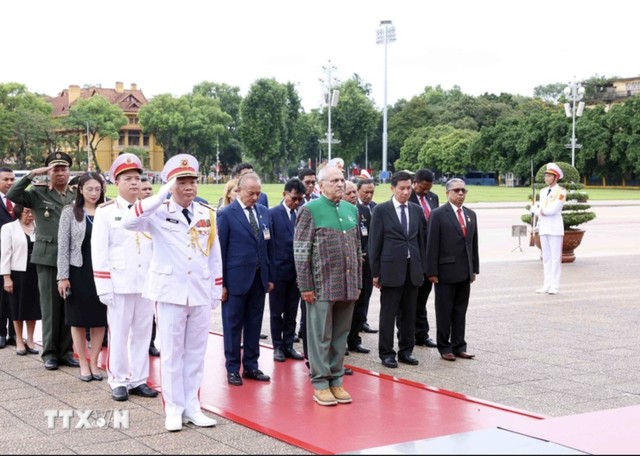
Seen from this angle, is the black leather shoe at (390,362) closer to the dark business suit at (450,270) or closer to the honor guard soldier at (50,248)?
the dark business suit at (450,270)

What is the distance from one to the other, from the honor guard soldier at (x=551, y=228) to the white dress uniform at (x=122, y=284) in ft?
26.0

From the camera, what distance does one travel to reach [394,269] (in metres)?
7.77

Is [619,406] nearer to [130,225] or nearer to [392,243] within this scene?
[392,243]

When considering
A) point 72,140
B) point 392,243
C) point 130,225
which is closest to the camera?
point 130,225

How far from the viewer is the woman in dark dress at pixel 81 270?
7008 millimetres

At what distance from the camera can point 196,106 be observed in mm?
103312

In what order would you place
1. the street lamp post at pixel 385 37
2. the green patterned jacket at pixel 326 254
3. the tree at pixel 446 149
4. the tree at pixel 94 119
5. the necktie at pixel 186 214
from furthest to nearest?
the tree at pixel 94 119
the tree at pixel 446 149
the street lamp post at pixel 385 37
the green patterned jacket at pixel 326 254
the necktie at pixel 186 214

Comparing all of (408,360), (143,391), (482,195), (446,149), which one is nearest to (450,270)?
(408,360)

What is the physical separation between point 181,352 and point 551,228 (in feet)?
28.6

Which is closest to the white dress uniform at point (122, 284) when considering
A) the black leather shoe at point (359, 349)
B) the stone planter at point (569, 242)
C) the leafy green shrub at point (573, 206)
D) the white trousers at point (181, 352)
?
the white trousers at point (181, 352)

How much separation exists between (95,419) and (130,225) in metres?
1.49

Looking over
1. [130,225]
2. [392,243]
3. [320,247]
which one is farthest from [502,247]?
[130,225]

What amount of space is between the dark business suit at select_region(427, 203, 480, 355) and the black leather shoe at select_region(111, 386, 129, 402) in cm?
335

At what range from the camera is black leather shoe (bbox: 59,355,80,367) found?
25.2 feet
